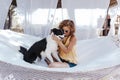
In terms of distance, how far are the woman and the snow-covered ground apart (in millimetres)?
125

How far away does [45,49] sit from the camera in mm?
3641

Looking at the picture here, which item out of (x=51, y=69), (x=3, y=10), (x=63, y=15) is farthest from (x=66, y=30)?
(x=3, y=10)

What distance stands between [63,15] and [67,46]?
161 centimetres

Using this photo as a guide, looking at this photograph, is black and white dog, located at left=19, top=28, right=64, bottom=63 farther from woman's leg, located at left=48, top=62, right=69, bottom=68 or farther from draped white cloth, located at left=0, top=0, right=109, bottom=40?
draped white cloth, located at left=0, top=0, right=109, bottom=40

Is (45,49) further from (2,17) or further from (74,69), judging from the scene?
(2,17)

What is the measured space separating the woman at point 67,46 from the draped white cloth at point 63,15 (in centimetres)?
146

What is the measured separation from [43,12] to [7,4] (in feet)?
1.97

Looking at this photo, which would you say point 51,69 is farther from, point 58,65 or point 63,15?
point 63,15

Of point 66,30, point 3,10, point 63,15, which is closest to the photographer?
point 66,30

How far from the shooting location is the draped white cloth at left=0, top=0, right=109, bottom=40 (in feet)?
16.9

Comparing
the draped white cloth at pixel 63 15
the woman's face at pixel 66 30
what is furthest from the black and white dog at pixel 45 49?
the draped white cloth at pixel 63 15

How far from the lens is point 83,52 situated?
13.8ft

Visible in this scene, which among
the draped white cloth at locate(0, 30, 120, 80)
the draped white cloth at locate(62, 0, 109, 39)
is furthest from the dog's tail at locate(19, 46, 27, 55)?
the draped white cloth at locate(62, 0, 109, 39)

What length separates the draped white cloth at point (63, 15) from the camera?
203 inches
